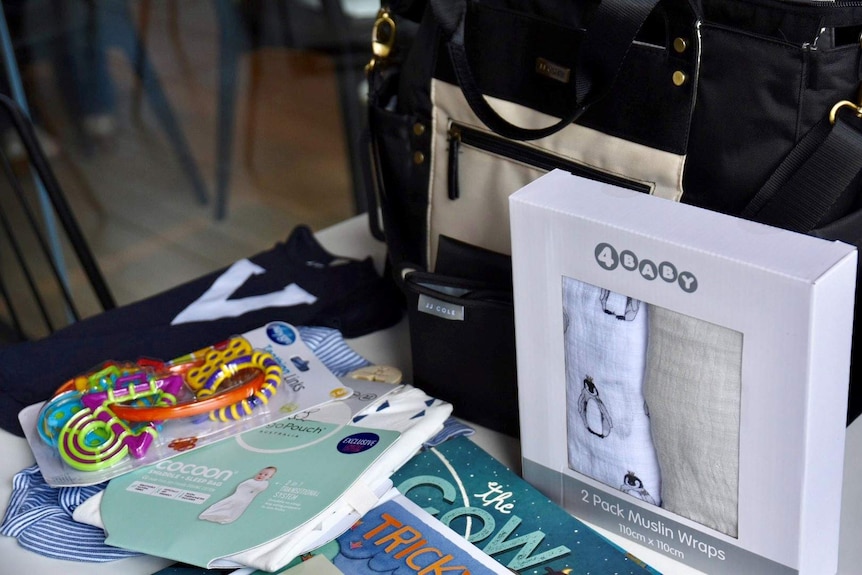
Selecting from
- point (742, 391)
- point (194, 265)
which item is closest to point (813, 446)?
point (742, 391)

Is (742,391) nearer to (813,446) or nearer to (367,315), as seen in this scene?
(813,446)

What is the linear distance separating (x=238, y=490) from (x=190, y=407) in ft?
0.29

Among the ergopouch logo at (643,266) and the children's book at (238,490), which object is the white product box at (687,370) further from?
the children's book at (238,490)

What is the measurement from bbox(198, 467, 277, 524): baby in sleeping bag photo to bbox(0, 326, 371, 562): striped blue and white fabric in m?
0.06

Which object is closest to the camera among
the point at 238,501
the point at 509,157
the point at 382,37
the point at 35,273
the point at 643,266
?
the point at 643,266

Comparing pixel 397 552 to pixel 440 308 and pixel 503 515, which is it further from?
pixel 440 308

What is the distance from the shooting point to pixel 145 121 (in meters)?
2.50

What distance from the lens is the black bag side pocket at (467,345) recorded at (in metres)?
0.67

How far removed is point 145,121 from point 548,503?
83.8 inches

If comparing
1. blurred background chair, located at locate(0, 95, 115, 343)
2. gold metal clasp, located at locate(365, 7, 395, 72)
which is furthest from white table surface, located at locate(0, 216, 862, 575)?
blurred background chair, located at locate(0, 95, 115, 343)

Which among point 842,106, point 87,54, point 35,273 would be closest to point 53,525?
point 842,106

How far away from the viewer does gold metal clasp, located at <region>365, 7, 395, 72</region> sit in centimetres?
83

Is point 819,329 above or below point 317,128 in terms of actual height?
above

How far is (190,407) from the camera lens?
2.26ft
